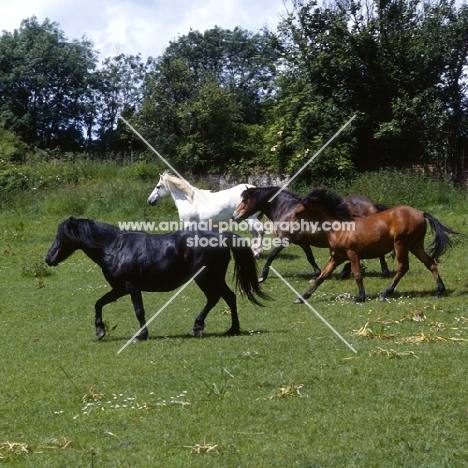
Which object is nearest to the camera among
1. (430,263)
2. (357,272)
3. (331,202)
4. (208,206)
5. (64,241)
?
(64,241)

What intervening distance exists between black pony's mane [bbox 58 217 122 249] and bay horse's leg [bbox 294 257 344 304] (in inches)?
140

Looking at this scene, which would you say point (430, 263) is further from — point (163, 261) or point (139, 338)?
point (139, 338)

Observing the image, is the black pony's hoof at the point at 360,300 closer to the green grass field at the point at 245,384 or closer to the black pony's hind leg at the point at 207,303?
the green grass field at the point at 245,384

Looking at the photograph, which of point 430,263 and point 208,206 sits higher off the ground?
point 208,206

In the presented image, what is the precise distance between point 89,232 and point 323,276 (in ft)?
12.9

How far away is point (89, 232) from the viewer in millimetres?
11125

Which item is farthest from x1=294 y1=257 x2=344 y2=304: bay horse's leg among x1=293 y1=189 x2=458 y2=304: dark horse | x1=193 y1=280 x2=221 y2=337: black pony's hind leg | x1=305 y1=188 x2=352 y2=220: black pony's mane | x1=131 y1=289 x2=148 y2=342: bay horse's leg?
x1=131 y1=289 x2=148 y2=342: bay horse's leg

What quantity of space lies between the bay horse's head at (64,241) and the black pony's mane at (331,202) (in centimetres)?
414

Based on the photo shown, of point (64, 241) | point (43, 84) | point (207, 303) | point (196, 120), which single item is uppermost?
point (43, 84)

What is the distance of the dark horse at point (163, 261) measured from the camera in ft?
35.3

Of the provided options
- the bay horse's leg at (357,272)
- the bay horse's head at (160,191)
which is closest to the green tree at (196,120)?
the bay horse's head at (160,191)

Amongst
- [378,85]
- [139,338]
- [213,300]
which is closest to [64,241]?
[139,338]

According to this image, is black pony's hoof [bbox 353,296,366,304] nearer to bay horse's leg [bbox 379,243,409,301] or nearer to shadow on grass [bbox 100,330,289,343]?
bay horse's leg [bbox 379,243,409,301]

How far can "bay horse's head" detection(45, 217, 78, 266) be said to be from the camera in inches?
441
